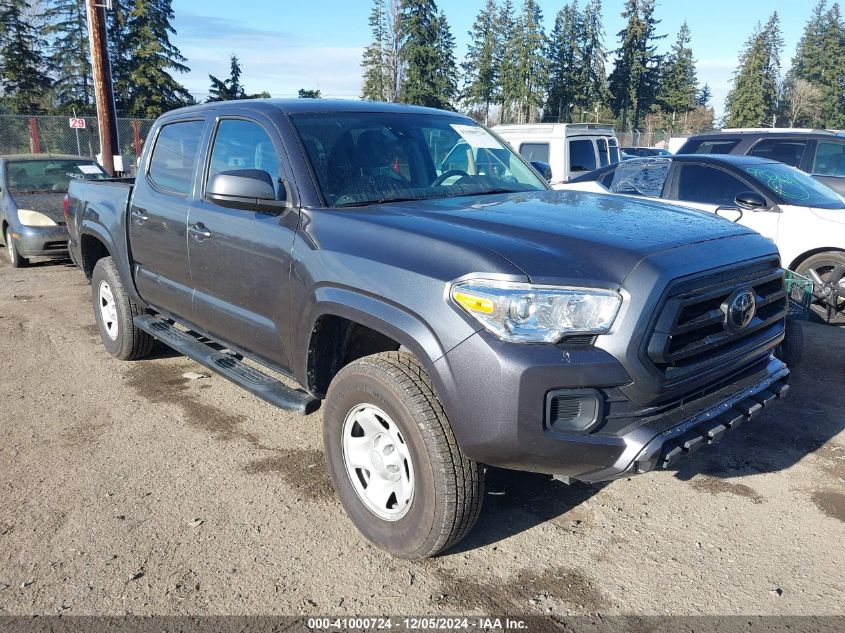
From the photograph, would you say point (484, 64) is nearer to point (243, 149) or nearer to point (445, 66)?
point (445, 66)

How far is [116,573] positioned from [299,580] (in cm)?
79

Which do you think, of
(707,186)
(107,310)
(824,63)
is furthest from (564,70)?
(107,310)

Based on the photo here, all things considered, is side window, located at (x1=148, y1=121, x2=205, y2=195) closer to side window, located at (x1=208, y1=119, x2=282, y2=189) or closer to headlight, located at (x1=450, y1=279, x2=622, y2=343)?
side window, located at (x1=208, y1=119, x2=282, y2=189)

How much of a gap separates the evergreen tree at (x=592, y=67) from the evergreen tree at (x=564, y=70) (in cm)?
31

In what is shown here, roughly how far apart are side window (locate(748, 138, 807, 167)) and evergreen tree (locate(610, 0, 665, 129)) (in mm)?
61810

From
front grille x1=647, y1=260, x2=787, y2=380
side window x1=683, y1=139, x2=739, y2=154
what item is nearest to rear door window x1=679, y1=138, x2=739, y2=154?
side window x1=683, y1=139, x2=739, y2=154

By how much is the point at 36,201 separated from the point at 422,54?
48.6 m

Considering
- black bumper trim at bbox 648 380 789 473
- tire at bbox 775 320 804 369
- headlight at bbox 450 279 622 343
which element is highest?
headlight at bbox 450 279 622 343

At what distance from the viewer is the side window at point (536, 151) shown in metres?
12.3

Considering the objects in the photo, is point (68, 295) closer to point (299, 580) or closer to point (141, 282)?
point (141, 282)

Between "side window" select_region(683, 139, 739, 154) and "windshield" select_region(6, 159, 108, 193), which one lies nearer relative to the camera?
"side window" select_region(683, 139, 739, 154)

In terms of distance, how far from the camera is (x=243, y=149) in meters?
3.87

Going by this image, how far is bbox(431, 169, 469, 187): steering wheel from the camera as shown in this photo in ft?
12.1

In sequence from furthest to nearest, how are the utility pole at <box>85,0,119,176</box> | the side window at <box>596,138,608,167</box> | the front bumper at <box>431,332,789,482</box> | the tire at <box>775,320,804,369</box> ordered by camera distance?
the side window at <box>596,138,608,167</box>
the utility pole at <box>85,0,119,176</box>
the tire at <box>775,320,804,369</box>
the front bumper at <box>431,332,789,482</box>
